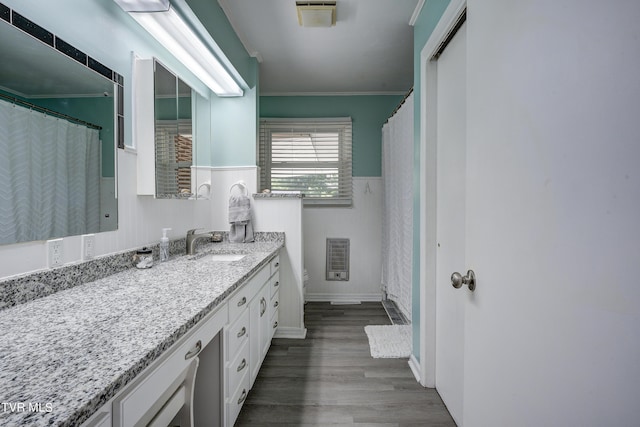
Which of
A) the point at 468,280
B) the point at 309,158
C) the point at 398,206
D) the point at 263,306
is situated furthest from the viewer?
the point at 309,158

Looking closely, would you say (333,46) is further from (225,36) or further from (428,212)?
(428,212)

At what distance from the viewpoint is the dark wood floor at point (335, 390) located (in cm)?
163

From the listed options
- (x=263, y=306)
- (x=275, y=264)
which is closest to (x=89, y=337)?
(x=263, y=306)

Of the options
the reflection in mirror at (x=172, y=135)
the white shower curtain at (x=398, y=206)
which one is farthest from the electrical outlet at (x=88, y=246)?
the white shower curtain at (x=398, y=206)

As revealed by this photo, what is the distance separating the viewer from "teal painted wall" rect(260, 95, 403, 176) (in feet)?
12.0

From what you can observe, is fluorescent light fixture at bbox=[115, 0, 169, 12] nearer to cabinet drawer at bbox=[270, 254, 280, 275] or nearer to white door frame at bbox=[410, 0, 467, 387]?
white door frame at bbox=[410, 0, 467, 387]

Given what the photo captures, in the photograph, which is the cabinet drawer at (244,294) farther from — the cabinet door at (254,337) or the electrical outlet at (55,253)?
the electrical outlet at (55,253)

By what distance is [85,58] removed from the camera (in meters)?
1.25

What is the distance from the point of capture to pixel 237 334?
143 cm

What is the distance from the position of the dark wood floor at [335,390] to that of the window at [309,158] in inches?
67.5

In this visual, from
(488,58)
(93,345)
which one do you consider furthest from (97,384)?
(488,58)

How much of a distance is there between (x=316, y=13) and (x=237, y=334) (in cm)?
210

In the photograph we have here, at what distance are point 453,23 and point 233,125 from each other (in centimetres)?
190

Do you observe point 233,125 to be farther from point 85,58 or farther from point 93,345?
point 93,345
